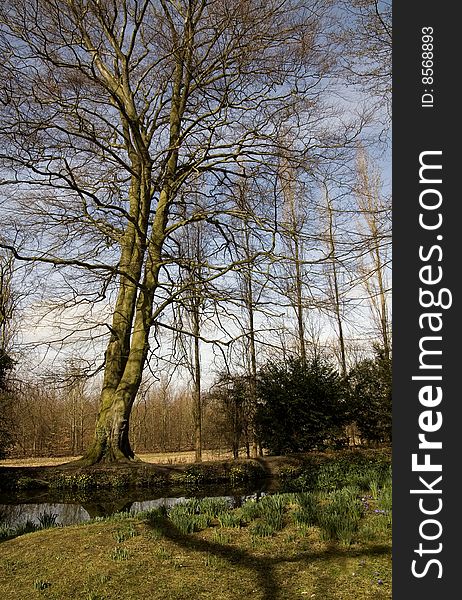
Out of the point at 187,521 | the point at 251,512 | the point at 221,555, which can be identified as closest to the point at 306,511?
the point at 251,512

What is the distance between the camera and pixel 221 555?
13.3 ft

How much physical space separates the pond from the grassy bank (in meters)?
2.58

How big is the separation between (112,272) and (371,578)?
23.7ft

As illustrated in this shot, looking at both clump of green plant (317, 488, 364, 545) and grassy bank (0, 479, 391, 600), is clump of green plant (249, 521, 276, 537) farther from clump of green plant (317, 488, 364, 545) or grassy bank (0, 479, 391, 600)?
clump of green plant (317, 488, 364, 545)

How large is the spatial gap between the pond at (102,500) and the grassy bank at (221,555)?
8.45 feet

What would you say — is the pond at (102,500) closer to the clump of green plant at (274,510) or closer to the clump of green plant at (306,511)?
the clump of green plant at (274,510)

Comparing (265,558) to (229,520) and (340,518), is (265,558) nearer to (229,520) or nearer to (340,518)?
(340,518)

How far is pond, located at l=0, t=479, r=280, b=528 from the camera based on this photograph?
7766 millimetres

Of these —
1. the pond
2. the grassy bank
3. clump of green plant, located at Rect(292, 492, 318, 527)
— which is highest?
clump of green plant, located at Rect(292, 492, 318, 527)

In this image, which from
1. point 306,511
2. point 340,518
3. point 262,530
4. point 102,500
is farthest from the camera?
point 102,500

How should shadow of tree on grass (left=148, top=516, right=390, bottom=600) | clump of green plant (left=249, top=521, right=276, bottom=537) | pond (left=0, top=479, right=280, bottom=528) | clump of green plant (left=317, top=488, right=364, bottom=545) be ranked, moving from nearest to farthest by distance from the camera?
shadow of tree on grass (left=148, top=516, right=390, bottom=600)
clump of green plant (left=317, top=488, right=364, bottom=545)
clump of green plant (left=249, top=521, right=276, bottom=537)
pond (left=0, top=479, right=280, bottom=528)

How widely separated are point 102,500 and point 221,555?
547 centimetres

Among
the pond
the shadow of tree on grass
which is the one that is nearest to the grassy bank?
the shadow of tree on grass

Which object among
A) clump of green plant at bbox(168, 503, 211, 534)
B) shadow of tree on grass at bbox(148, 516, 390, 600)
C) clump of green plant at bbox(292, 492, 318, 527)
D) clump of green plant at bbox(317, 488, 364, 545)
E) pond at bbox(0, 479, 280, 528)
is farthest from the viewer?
pond at bbox(0, 479, 280, 528)
